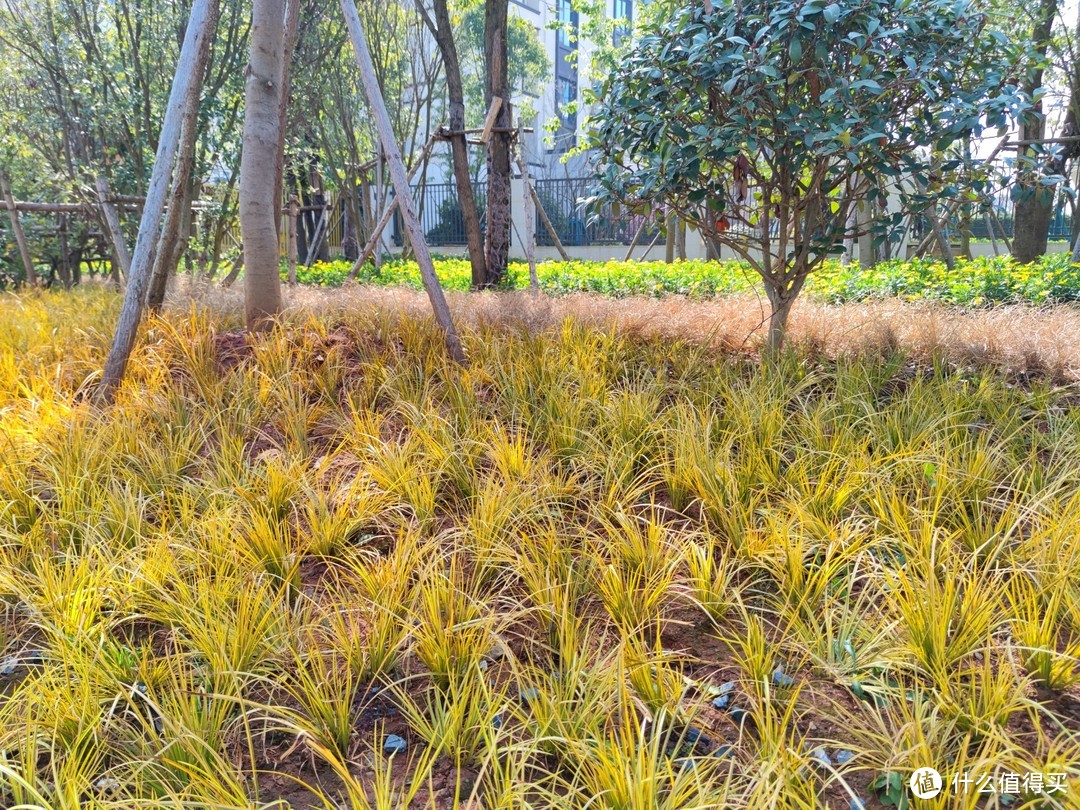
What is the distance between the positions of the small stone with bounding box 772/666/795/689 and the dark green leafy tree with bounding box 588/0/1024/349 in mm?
2440

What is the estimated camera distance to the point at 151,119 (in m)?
8.76

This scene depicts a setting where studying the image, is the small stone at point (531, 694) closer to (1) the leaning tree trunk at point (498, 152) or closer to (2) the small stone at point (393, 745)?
(2) the small stone at point (393, 745)

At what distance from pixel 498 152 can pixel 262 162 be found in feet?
15.6

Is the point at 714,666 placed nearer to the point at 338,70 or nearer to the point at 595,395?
the point at 595,395

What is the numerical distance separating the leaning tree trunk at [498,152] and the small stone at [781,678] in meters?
7.30

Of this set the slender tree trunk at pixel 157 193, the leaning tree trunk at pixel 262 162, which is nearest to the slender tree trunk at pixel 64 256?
the leaning tree trunk at pixel 262 162

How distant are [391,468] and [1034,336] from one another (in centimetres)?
408

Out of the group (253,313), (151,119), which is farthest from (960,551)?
(151,119)

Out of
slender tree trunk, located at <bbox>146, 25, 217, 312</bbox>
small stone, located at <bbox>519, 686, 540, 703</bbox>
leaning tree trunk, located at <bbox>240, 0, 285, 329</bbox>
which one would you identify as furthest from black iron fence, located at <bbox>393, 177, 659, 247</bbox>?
small stone, located at <bbox>519, 686, 540, 703</bbox>

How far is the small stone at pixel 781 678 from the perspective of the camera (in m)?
1.93

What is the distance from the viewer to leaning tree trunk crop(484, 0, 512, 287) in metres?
8.60

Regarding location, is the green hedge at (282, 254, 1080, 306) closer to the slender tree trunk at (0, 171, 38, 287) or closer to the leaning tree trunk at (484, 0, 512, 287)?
the leaning tree trunk at (484, 0, 512, 287)

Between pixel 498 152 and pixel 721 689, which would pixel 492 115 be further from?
pixel 721 689

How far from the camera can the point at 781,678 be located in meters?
1.96
